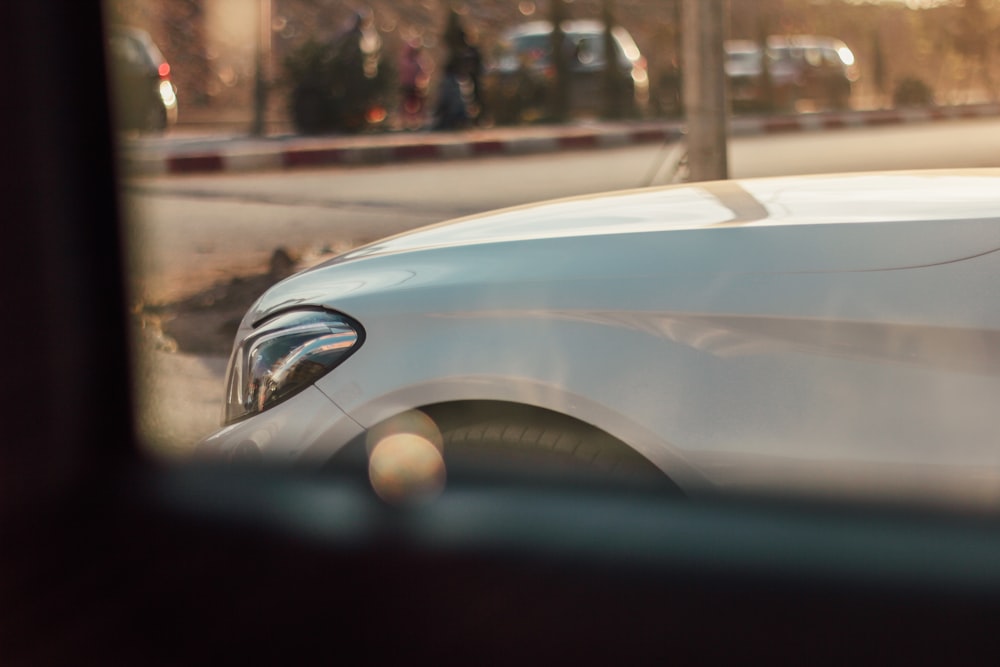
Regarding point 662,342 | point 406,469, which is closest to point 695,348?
point 662,342

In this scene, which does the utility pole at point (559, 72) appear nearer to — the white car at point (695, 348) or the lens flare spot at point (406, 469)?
the white car at point (695, 348)

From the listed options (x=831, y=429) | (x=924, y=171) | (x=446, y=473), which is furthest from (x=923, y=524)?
(x=924, y=171)

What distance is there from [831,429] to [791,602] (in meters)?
0.64

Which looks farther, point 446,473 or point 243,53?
point 243,53

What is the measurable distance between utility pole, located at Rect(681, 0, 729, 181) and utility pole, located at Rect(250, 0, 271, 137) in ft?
30.9

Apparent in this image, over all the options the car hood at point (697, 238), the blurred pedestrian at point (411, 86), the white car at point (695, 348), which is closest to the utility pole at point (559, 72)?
the blurred pedestrian at point (411, 86)

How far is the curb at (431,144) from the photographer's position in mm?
12352

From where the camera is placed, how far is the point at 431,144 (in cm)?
1338

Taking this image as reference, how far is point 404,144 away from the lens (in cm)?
1318

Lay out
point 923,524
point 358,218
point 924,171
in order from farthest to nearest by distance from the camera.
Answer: point 358,218
point 924,171
point 923,524

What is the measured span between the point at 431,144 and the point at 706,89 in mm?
7646

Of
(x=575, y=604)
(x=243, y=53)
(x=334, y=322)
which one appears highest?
(x=243, y=53)

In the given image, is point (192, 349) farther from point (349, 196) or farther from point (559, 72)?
point (559, 72)

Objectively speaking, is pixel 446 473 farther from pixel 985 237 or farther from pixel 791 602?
pixel 985 237
